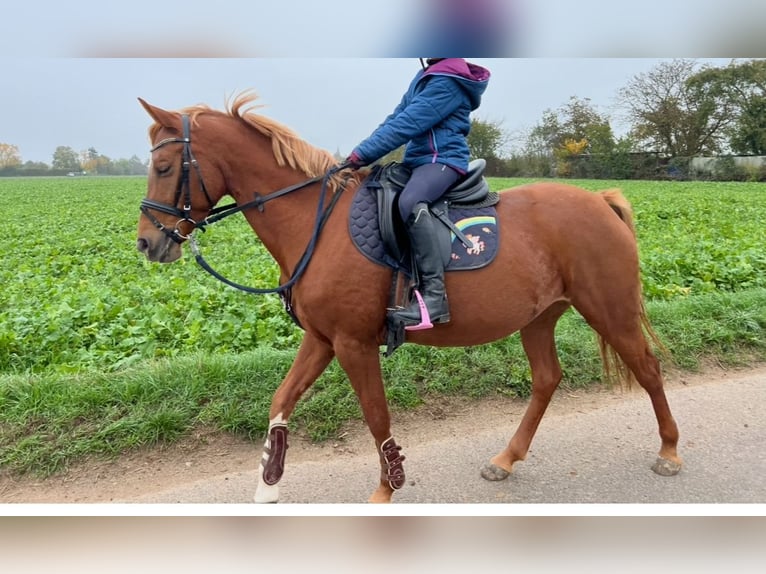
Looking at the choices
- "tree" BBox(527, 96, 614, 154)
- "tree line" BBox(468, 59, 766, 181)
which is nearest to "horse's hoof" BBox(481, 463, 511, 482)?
"tree line" BBox(468, 59, 766, 181)

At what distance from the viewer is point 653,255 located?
7324 millimetres

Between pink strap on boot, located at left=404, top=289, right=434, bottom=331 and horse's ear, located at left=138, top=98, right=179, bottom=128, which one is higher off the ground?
horse's ear, located at left=138, top=98, right=179, bottom=128

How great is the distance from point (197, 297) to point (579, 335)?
12.8 feet

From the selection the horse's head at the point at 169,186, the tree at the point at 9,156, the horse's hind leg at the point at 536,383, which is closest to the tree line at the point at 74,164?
the tree at the point at 9,156

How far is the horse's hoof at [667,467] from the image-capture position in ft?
10.3

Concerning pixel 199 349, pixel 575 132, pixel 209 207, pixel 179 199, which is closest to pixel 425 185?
pixel 209 207

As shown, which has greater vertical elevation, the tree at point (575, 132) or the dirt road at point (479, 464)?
the tree at point (575, 132)

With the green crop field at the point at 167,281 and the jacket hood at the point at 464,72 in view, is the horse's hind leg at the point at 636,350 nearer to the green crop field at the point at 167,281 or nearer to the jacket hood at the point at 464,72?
the jacket hood at the point at 464,72

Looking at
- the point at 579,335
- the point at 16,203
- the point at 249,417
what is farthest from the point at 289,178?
the point at 16,203

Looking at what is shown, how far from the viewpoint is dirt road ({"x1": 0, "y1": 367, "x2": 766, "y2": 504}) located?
2.99 meters

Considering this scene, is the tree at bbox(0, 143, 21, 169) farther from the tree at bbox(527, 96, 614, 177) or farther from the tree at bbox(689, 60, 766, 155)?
the tree at bbox(689, 60, 766, 155)

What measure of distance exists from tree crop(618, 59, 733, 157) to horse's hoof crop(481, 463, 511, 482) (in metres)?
6.05

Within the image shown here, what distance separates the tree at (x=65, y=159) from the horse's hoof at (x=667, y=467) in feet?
12.7
